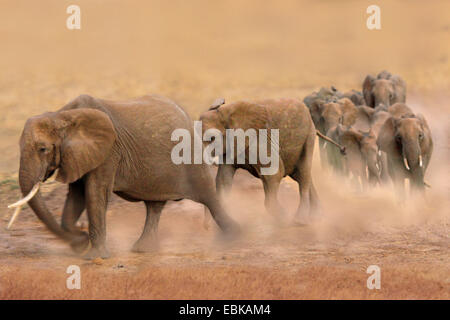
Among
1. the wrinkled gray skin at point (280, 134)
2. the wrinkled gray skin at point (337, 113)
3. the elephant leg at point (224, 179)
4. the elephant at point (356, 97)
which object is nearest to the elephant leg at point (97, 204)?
the wrinkled gray skin at point (280, 134)

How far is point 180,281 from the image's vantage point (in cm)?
924

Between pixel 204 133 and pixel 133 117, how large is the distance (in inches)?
77.4

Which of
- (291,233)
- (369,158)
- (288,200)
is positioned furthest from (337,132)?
(291,233)

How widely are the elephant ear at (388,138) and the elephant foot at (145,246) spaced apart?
670cm

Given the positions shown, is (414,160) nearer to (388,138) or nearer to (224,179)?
(388,138)

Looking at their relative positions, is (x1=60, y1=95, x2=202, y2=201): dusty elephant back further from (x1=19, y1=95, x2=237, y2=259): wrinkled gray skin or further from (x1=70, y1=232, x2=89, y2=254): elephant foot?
(x1=70, y1=232, x2=89, y2=254): elephant foot

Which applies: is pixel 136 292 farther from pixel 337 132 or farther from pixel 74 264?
pixel 337 132

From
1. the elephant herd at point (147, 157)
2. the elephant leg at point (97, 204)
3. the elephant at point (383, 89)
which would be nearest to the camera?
the elephant herd at point (147, 157)

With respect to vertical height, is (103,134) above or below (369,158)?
above

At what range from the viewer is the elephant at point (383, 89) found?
24.4 metres

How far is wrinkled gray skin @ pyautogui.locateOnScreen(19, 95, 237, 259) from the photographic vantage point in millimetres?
Result: 10266

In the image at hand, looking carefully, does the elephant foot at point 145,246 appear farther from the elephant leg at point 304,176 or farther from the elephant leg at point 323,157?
the elephant leg at point 323,157

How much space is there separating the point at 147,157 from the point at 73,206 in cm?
138

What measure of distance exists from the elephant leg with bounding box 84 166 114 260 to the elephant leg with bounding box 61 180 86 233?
0.40m
